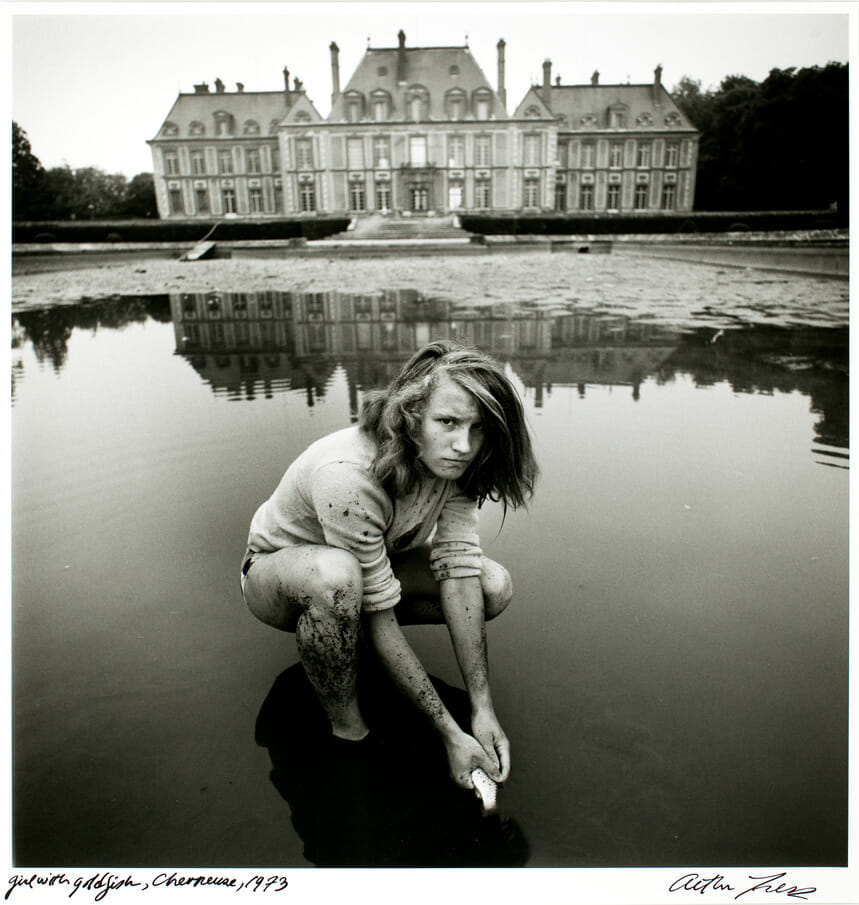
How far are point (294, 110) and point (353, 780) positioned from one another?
57.8 metres

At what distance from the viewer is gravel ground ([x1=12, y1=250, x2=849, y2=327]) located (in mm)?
9406

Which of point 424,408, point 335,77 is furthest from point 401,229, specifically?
point 424,408

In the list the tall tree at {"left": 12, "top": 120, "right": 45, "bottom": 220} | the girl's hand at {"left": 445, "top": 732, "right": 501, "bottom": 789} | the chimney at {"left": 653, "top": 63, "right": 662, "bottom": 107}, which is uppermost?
the chimney at {"left": 653, "top": 63, "right": 662, "bottom": 107}

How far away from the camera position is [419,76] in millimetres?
47906

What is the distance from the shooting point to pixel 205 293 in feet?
41.1

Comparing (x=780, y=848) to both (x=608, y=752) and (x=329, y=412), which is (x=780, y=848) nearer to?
(x=608, y=752)

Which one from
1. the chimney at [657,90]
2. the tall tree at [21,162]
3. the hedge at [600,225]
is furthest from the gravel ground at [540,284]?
the chimney at [657,90]

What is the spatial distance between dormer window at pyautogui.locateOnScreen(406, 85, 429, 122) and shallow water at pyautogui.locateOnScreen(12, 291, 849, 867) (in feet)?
163

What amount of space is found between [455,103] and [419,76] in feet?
9.86
